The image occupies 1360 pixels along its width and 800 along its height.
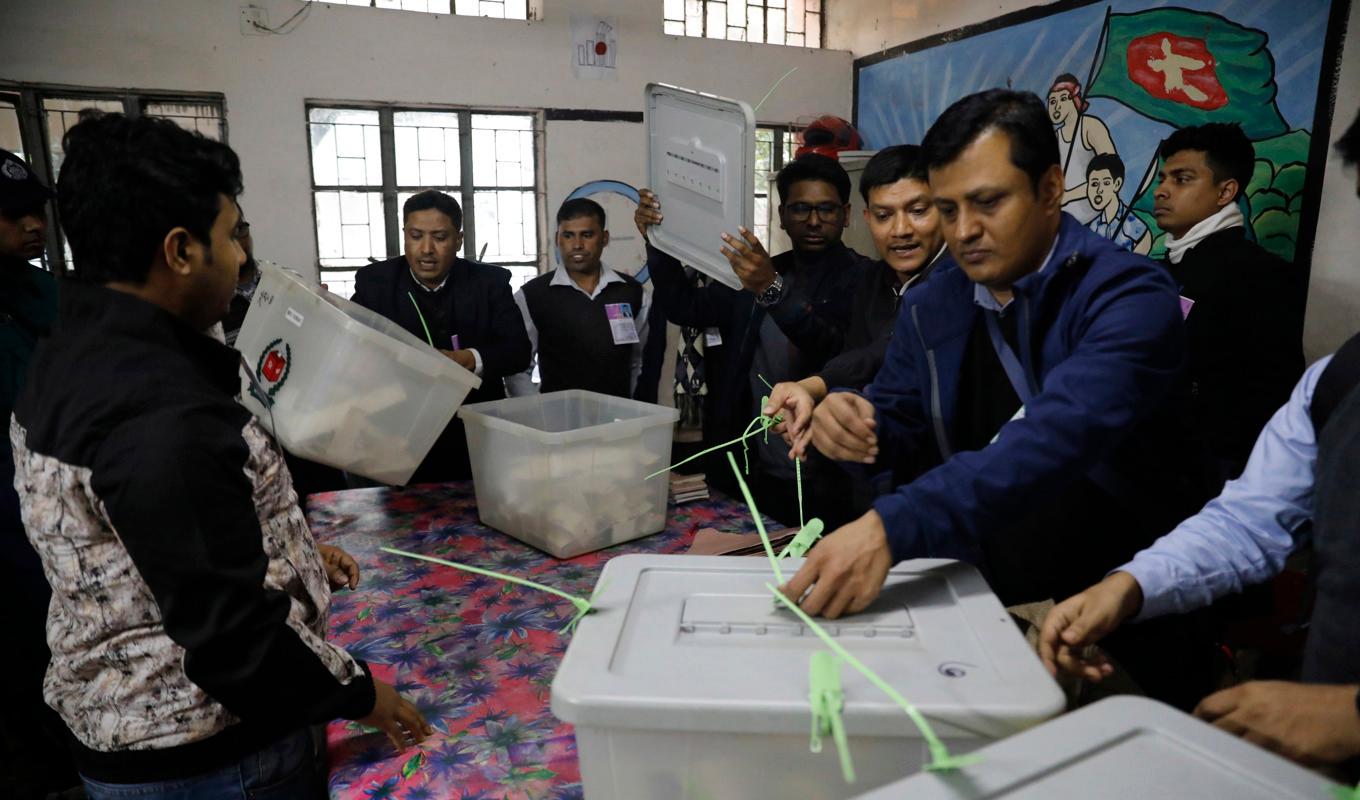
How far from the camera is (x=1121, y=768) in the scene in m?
0.56

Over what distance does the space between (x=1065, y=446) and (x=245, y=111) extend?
5.25 m

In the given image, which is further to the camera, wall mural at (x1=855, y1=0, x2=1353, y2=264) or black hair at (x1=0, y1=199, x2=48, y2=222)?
wall mural at (x1=855, y1=0, x2=1353, y2=264)

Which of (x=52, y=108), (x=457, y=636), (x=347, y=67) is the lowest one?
(x=457, y=636)

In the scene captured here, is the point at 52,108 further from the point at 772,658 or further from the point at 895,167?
the point at 772,658

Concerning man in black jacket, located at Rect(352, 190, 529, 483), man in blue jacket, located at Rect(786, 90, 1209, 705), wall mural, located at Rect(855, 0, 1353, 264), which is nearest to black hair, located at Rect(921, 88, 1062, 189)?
man in blue jacket, located at Rect(786, 90, 1209, 705)

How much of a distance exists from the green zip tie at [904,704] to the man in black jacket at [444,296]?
2143 millimetres

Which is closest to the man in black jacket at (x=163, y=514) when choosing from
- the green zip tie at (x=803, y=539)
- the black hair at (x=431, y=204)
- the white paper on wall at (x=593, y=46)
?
the green zip tie at (x=803, y=539)

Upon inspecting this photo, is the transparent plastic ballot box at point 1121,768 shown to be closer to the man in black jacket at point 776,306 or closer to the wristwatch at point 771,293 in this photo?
the man in black jacket at point 776,306

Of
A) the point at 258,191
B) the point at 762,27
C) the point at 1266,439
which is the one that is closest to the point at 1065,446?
the point at 1266,439

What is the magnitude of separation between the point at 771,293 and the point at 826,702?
1.79 m

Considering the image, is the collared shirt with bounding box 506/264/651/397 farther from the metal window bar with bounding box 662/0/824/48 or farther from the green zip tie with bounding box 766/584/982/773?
the metal window bar with bounding box 662/0/824/48

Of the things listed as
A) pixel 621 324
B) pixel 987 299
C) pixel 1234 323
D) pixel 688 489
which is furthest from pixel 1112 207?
pixel 987 299

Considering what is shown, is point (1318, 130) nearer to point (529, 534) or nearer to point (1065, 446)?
point (1065, 446)

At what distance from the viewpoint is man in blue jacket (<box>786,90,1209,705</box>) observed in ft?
3.13
